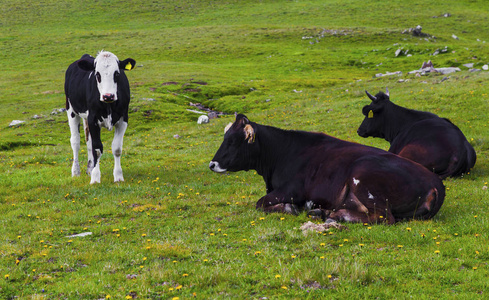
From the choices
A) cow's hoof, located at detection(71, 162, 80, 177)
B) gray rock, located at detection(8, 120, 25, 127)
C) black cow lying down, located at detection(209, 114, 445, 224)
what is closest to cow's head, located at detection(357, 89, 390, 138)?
black cow lying down, located at detection(209, 114, 445, 224)

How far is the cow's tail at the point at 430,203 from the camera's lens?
8.32 m

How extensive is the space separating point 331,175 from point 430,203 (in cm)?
193

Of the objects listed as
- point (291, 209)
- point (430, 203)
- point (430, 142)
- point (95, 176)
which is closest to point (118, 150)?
point (95, 176)

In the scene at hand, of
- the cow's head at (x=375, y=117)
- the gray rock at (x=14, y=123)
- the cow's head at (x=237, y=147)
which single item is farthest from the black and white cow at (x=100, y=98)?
the gray rock at (x=14, y=123)

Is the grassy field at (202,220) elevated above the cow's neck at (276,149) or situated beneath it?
situated beneath

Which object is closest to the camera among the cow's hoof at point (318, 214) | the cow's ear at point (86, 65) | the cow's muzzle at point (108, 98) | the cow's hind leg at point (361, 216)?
the cow's hind leg at point (361, 216)

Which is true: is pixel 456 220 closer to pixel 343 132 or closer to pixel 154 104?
pixel 343 132

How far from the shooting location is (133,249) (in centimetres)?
770

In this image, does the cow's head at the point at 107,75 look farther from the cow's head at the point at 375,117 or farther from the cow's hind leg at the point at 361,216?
the cow's head at the point at 375,117

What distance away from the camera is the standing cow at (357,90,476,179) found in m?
12.5

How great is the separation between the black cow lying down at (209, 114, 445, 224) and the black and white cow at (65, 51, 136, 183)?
5.33m

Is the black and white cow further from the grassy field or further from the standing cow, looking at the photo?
the standing cow

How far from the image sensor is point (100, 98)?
44.9 ft

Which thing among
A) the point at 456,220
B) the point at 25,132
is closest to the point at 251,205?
the point at 456,220
